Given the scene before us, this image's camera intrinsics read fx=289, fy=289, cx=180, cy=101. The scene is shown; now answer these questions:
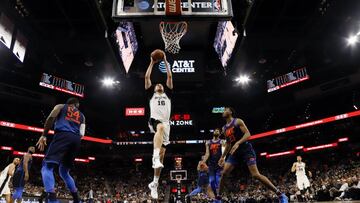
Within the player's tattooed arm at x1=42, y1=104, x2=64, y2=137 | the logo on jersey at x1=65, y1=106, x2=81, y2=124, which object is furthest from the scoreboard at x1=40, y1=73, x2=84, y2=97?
the player's tattooed arm at x1=42, y1=104, x2=64, y2=137

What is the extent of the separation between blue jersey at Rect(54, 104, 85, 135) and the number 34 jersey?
1.43 meters

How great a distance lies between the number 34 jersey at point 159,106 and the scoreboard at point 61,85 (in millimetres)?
17069

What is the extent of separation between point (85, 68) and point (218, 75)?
1011 centimetres

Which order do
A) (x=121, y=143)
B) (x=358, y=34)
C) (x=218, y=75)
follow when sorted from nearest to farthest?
(x=358, y=34) → (x=218, y=75) → (x=121, y=143)

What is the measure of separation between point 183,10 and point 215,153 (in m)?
4.41

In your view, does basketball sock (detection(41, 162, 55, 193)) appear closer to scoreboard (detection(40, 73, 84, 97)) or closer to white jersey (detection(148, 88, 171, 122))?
white jersey (detection(148, 88, 171, 122))

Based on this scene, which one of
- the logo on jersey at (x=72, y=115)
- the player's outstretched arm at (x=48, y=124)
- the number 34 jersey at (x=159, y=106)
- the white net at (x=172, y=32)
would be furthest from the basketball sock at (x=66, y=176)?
the white net at (x=172, y=32)

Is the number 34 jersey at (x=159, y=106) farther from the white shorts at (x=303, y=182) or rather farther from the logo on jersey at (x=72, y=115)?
the white shorts at (x=303, y=182)

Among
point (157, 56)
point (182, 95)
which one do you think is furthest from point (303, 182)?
point (182, 95)

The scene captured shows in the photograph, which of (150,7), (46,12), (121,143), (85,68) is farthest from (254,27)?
(121,143)

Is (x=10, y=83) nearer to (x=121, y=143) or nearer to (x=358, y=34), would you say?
(x=121, y=143)

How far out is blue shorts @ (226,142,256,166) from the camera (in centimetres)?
636

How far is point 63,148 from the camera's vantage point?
4977mm

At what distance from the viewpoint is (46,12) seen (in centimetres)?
1298
